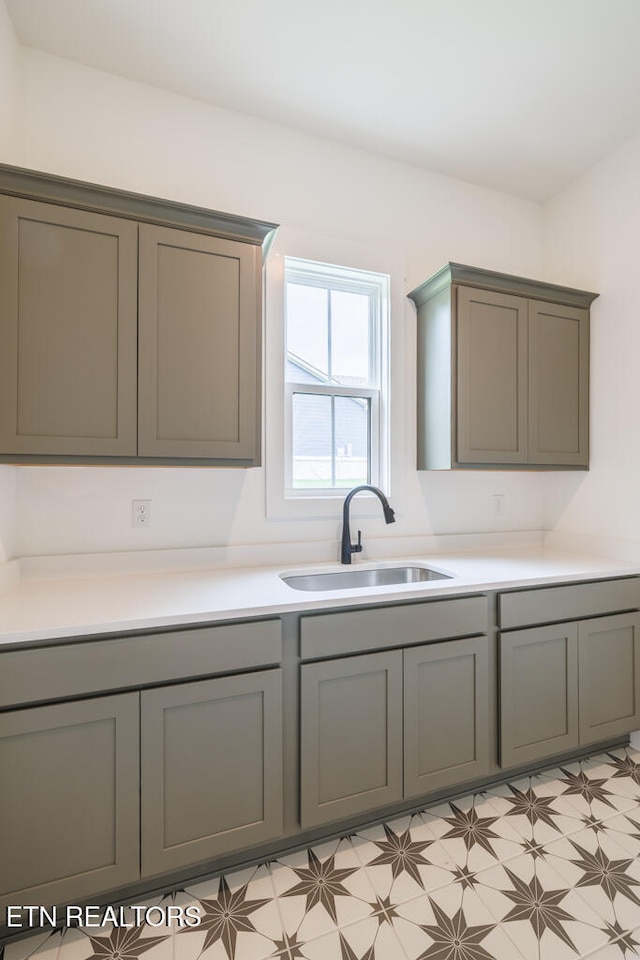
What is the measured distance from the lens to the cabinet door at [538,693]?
189cm

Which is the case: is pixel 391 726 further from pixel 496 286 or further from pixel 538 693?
pixel 496 286

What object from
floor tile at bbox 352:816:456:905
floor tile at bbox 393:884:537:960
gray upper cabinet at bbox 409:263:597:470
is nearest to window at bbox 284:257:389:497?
gray upper cabinet at bbox 409:263:597:470

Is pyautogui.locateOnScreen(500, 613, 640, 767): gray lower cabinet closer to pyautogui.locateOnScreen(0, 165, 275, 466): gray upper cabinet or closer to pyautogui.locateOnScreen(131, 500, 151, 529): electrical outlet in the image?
pyautogui.locateOnScreen(0, 165, 275, 466): gray upper cabinet

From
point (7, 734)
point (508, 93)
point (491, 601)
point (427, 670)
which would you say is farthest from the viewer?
point (508, 93)

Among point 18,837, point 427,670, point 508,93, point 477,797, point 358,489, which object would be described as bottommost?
point 477,797

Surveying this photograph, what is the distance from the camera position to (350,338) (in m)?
2.48

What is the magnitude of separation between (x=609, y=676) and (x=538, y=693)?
0.43 m

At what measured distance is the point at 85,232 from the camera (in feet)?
5.20

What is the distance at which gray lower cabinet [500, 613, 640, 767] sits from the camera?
74.7 inches

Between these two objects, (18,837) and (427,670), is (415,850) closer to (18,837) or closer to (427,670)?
(427,670)

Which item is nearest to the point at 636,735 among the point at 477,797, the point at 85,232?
the point at 477,797

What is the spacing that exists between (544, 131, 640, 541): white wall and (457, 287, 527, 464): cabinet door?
51 centimetres

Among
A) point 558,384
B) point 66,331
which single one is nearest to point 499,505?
point 558,384

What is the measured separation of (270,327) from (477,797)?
7.39ft
